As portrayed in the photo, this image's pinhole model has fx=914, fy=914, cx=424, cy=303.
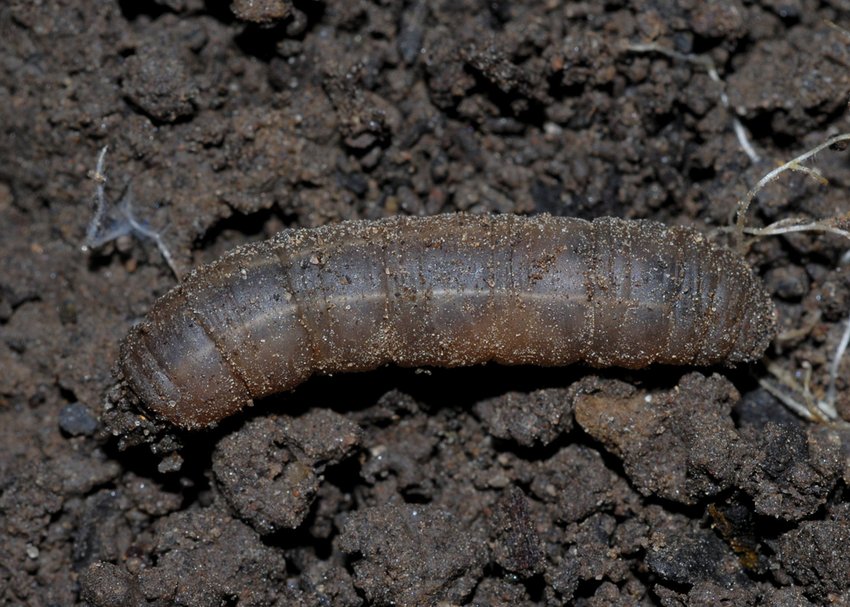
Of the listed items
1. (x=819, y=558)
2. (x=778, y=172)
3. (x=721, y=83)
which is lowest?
(x=819, y=558)

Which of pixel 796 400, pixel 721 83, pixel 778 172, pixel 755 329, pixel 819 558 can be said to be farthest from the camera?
pixel 721 83

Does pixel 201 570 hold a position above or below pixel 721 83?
below

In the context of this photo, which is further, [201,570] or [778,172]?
[778,172]

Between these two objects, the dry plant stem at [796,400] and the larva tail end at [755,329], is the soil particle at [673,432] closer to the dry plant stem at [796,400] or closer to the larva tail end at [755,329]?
the larva tail end at [755,329]

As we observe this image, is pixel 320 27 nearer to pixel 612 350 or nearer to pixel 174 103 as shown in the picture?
pixel 174 103

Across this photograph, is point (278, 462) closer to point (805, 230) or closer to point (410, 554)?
point (410, 554)

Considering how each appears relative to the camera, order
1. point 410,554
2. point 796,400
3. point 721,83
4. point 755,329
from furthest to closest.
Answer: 1. point 721,83
2. point 796,400
3. point 755,329
4. point 410,554

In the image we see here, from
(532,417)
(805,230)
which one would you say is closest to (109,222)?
(532,417)

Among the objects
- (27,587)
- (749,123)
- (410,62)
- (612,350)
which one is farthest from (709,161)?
(27,587)
